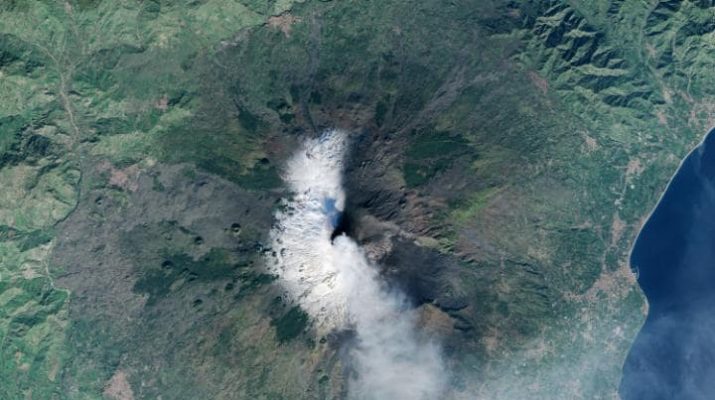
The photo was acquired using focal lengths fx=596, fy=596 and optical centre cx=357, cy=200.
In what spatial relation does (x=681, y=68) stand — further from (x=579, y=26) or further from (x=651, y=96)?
(x=579, y=26)

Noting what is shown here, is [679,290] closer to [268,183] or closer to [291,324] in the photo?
[291,324]

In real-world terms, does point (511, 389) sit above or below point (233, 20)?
below

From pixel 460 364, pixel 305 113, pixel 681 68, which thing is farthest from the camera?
pixel 681 68

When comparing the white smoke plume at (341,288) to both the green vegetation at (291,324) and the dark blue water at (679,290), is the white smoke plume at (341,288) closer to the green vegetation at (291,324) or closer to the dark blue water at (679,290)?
the green vegetation at (291,324)

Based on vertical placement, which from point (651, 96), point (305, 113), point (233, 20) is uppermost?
point (651, 96)

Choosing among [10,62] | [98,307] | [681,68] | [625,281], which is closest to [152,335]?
[98,307]

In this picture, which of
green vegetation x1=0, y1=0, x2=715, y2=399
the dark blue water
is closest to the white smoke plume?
green vegetation x1=0, y1=0, x2=715, y2=399

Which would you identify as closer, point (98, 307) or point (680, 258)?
point (98, 307)
